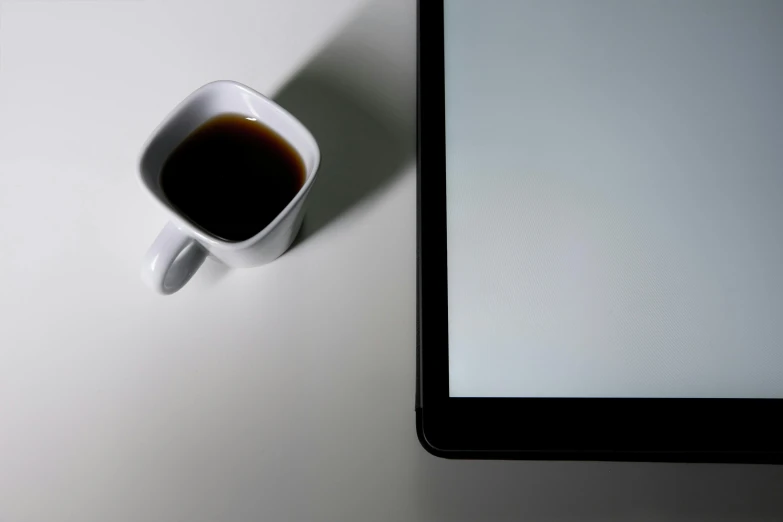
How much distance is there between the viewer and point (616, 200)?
0.98ft

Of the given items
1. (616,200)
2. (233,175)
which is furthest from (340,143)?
(616,200)

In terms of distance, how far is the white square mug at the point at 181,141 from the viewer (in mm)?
332

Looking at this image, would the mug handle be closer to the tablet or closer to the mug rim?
the mug rim

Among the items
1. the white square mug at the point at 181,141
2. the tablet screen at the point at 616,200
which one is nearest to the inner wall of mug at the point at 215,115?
the white square mug at the point at 181,141

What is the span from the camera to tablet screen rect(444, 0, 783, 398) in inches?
11.3

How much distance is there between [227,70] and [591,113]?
0.33 metres

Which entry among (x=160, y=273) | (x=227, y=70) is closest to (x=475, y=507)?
(x=160, y=273)

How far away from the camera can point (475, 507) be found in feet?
1.29

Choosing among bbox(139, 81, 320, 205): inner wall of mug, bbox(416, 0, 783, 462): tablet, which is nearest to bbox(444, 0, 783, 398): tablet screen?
bbox(416, 0, 783, 462): tablet

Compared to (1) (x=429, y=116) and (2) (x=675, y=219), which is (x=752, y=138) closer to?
(2) (x=675, y=219)

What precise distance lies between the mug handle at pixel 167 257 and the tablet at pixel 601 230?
0.56ft

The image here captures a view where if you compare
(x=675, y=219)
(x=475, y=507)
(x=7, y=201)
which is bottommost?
(x=475, y=507)

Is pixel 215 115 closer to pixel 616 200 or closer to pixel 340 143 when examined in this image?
pixel 340 143

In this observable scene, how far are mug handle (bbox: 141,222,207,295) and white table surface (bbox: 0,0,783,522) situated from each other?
57 millimetres
